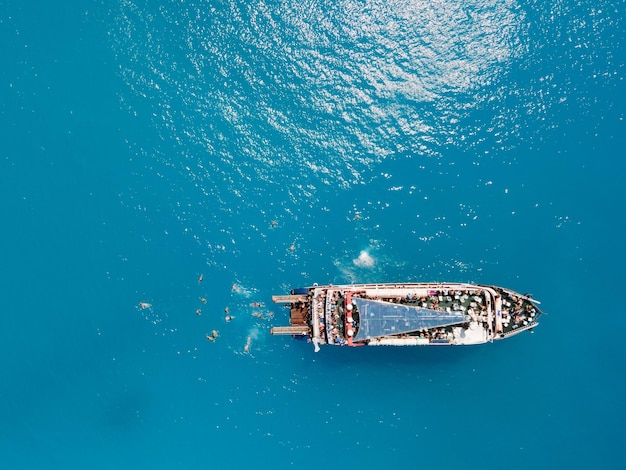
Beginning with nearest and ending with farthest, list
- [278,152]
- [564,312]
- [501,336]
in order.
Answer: [501,336], [564,312], [278,152]

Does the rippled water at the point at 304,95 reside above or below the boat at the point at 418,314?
above

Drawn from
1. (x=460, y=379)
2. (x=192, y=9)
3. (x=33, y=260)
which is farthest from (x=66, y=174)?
(x=460, y=379)

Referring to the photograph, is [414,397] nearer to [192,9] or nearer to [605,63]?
[605,63]

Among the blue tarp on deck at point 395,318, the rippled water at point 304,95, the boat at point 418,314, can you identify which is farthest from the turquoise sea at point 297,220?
the blue tarp on deck at point 395,318

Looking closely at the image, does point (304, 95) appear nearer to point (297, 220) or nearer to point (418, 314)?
point (297, 220)

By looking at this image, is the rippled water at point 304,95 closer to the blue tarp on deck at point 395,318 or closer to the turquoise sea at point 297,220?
the turquoise sea at point 297,220

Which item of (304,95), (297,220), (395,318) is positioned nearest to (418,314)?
(395,318)
